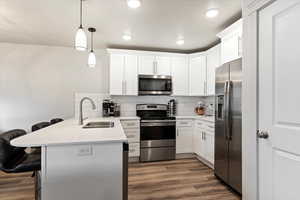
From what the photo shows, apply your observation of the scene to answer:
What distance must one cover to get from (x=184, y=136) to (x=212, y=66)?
5.26ft

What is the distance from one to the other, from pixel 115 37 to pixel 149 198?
2805 mm

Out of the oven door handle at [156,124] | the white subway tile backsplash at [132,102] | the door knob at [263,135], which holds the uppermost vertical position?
the white subway tile backsplash at [132,102]

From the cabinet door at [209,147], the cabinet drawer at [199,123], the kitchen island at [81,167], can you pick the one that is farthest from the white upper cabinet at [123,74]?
the kitchen island at [81,167]

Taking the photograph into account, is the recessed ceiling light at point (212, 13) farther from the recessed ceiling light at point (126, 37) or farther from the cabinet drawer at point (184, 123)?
the cabinet drawer at point (184, 123)

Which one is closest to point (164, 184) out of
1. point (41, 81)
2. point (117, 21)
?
point (117, 21)

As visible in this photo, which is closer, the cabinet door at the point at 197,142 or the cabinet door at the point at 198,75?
the cabinet door at the point at 197,142

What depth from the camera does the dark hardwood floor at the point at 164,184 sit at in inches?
87.0

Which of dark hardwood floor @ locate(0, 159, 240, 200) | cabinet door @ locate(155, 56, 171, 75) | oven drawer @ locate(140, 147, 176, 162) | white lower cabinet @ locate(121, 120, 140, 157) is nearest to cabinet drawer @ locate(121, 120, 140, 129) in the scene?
white lower cabinet @ locate(121, 120, 140, 157)

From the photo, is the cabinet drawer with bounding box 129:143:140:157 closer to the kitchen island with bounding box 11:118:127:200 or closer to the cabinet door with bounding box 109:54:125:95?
the cabinet door with bounding box 109:54:125:95

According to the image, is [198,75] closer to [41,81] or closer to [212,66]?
[212,66]

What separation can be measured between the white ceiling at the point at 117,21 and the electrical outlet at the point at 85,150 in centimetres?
177

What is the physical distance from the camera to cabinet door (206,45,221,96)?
333 cm

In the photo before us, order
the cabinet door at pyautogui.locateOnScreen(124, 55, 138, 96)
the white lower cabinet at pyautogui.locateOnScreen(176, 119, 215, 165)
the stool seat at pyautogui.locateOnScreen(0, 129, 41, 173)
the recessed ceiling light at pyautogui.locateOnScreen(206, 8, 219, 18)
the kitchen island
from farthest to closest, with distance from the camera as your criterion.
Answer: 1. the cabinet door at pyautogui.locateOnScreen(124, 55, 138, 96)
2. the white lower cabinet at pyautogui.locateOnScreen(176, 119, 215, 165)
3. the recessed ceiling light at pyautogui.locateOnScreen(206, 8, 219, 18)
4. the stool seat at pyautogui.locateOnScreen(0, 129, 41, 173)
5. the kitchen island

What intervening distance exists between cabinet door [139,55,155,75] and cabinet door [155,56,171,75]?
0.39 feet
